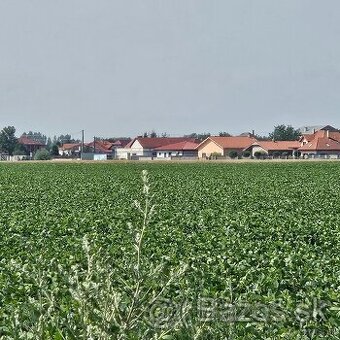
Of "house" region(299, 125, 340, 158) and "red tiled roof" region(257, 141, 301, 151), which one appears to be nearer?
"house" region(299, 125, 340, 158)

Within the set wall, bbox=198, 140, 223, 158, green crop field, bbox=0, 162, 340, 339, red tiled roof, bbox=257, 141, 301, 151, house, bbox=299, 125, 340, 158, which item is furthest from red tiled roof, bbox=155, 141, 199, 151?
green crop field, bbox=0, 162, 340, 339

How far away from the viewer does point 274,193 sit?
26.2m

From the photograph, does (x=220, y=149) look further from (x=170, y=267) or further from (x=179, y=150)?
(x=170, y=267)

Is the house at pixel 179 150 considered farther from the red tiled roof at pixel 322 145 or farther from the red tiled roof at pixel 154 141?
the red tiled roof at pixel 322 145

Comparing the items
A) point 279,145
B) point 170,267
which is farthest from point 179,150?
point 170,267

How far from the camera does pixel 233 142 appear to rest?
121m

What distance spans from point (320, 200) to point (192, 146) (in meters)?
108

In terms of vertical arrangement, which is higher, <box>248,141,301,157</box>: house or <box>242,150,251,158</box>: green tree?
<box>248,141,301,157</box>: house

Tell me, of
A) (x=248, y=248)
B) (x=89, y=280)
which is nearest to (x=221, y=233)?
(x=248, y=248)

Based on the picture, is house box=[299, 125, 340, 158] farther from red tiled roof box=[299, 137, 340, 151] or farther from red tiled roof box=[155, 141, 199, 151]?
red tiled roof box=[155, 141, 199, 151]

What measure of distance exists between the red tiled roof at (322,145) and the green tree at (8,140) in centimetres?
7800

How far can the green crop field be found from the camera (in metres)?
2.50

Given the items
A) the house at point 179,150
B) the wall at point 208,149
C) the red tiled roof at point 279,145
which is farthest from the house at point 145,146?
the red tiled roof at point 279,145

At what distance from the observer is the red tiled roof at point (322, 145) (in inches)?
4363
